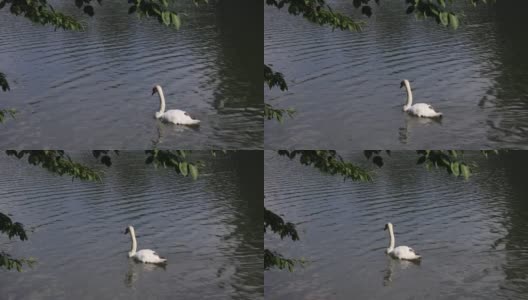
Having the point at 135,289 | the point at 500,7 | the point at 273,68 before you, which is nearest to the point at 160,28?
the point at 273,68

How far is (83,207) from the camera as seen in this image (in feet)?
36.8

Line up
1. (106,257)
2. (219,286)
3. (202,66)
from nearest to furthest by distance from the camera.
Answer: (219,286)
(106,257)
(202,66)

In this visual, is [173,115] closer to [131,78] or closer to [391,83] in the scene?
[131,78]

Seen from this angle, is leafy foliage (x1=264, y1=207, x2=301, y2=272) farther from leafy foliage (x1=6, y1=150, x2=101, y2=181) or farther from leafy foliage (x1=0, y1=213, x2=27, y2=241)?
leafy foliage (x1=0, y1=213, x2=27, y2=241)

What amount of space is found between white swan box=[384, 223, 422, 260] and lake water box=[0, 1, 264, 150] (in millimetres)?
1616

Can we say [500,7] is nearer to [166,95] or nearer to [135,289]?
[166,95]

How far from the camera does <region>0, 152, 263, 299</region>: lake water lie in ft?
34.5

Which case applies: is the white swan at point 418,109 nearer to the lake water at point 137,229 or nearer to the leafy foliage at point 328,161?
the lake water at point 137,229

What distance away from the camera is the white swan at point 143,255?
1077 centimetres

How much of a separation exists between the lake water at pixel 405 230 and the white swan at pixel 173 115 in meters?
0.99

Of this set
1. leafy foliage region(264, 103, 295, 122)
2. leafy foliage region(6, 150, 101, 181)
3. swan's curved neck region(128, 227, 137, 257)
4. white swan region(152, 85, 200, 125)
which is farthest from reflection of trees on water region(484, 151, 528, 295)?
leafy foliage region(6, 150, 101, 181)

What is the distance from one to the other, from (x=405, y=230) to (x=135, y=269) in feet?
8.91

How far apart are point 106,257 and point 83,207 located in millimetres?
565

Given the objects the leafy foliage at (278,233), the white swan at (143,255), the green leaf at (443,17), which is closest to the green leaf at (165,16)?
the green leaf at (443,17)
